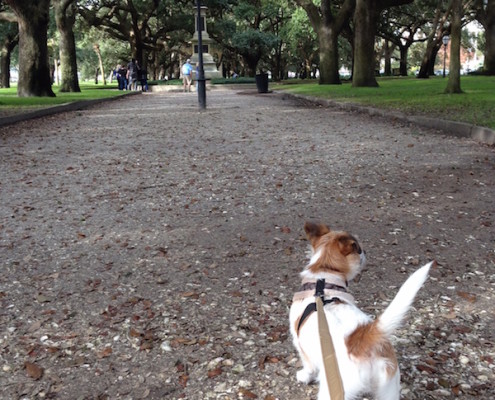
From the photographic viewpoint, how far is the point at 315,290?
228 cm

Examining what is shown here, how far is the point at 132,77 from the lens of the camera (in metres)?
38.1

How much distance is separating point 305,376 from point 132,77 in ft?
124

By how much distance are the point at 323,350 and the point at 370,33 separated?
25079mm

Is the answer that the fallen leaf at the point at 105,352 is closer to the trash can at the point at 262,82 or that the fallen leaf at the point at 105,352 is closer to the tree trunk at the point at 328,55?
the tree trunk at the point at 328,55

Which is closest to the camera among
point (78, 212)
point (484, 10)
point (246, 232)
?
point (246, 232)

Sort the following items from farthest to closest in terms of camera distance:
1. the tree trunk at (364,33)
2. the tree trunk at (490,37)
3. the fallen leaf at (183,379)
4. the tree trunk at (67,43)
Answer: the tree trunk at (490,37) → the tree trunk at (67,43) → the tree trunk at (364,33) → the fallen leaf at (183,379)

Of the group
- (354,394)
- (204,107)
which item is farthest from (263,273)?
(204,107)

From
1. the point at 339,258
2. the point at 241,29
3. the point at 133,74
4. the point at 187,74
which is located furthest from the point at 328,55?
the point at 339,258

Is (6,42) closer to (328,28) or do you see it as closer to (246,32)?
(246,32)

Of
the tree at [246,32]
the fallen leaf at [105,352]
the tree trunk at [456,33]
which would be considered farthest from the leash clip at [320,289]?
the tree at [246,32]

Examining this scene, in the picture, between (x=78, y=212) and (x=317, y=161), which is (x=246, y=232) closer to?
(x=78, y=212)

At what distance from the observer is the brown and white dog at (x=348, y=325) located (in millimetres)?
1958

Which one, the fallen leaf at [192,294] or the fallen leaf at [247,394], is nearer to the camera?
the fallen leaf at [247,394]

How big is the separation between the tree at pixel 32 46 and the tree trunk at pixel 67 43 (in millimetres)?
6707
